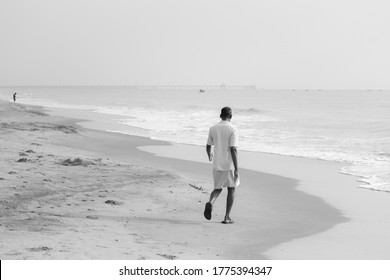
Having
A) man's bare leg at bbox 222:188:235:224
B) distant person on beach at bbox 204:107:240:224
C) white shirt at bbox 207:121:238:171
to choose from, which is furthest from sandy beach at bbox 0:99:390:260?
white shirt at bbox 207:121:238:171

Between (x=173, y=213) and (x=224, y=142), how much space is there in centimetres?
155

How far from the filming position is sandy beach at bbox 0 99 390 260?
654cm

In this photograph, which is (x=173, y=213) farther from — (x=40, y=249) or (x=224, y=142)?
(x=40, y=249)

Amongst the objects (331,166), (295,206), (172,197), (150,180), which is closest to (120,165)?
(150,180)

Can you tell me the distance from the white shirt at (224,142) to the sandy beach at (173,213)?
0.91m

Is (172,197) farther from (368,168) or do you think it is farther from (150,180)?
(368,168)

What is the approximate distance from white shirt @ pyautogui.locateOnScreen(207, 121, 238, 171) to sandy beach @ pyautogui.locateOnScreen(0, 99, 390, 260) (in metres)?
0.91

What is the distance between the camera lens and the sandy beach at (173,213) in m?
6.54

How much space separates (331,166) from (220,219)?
696 centimetres

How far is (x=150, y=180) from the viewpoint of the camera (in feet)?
35.4

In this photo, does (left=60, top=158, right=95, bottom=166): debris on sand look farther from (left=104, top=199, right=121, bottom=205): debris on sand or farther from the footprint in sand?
the footprint in sand

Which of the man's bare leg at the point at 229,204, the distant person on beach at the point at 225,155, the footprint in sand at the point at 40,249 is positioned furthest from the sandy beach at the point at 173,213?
the distant person on beach at the point at 225,155

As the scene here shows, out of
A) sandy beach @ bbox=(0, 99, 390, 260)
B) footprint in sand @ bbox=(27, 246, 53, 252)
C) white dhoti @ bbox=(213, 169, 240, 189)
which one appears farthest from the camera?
white dhoti @ bbox=(213, 169, 240, 189)

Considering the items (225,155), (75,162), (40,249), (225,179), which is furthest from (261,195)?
(40,249)
